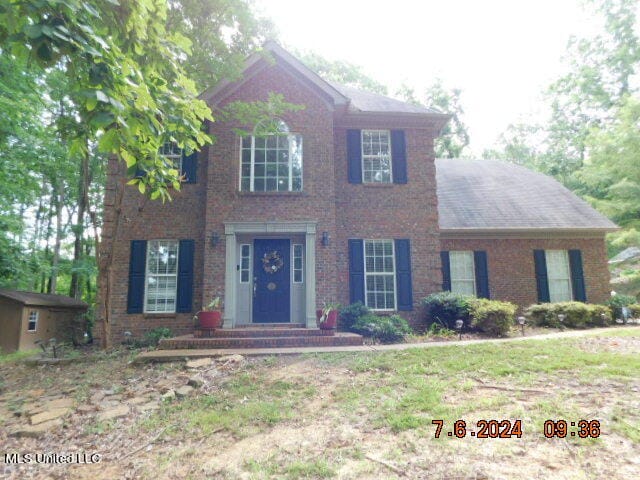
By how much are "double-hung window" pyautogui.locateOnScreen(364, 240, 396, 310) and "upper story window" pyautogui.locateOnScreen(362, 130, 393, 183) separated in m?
1.79

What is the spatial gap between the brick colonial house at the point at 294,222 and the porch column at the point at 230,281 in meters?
0.02

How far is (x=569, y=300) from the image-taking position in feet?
39.1

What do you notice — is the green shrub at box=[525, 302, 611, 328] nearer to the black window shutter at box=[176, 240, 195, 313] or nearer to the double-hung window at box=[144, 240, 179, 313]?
the black window shutter at box=[176, 240, 195, 313]

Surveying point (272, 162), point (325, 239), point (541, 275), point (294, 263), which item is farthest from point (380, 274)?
point (541, 275)

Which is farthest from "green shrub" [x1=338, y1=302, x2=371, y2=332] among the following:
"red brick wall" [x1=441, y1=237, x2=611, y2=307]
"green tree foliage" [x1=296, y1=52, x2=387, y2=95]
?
"green tree foliage" [x1=296, y1=52, x2=387, y2=95]

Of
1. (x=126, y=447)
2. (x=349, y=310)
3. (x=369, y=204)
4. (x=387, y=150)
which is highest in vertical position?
(x=387, y=150)

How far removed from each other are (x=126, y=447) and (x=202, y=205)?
6863 millimetres

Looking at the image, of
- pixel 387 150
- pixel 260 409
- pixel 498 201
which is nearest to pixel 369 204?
pixel 387 150

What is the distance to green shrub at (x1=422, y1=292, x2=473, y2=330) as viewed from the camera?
941cm

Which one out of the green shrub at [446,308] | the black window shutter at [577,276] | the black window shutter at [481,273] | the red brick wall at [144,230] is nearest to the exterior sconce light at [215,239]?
the red brick wall at [144,230]

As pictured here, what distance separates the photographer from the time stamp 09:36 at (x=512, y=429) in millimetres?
3348

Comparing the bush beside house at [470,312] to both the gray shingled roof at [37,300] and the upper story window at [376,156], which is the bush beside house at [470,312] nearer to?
the upper story window at [376,156]

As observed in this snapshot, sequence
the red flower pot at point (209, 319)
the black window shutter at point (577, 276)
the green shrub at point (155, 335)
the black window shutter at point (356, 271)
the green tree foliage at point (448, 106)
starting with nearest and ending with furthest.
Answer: the red flower pot at point (209, 319)
the green shrub at point (155, 335)
the black window shutter at point (356, 271)
the black window shutter at point (577, 276)
the green tree foliage at point (448, 106)

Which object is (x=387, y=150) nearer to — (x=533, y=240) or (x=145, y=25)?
(x=533, y=240)
